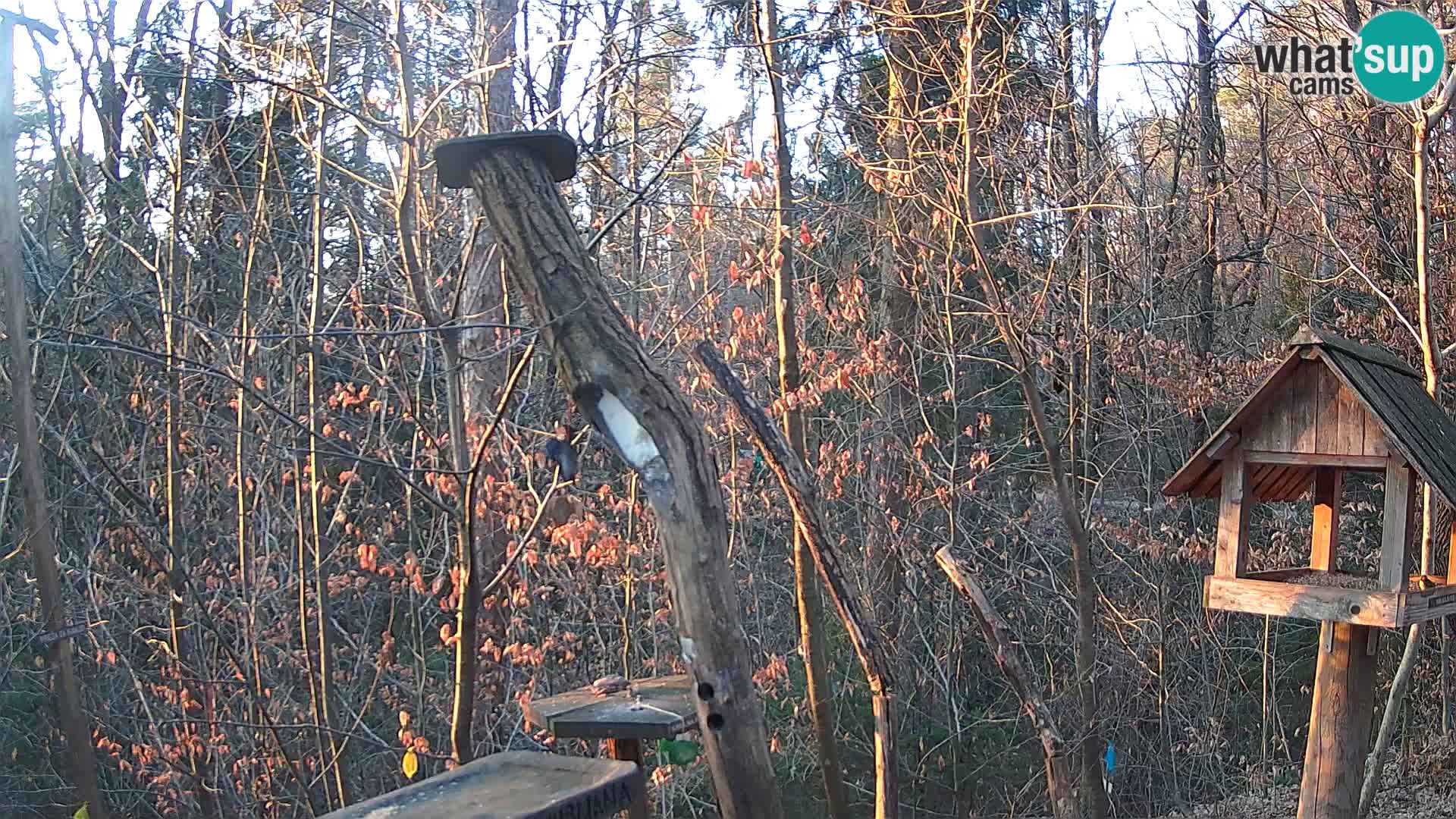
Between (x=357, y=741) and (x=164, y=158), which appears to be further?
(x=357, y=741)

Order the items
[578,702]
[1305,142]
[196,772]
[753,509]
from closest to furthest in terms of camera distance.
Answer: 1. [578,702]
2. [196,772]
3. [753,509]
4. [1305,142]

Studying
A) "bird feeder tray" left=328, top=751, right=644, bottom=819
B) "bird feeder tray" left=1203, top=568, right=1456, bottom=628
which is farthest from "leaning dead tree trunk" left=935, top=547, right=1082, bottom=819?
"bird feeder tray" left=328, top=751, right=644, bottom=819

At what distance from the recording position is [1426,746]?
8.77m

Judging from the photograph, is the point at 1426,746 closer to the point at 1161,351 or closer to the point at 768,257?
the point at 1161,351

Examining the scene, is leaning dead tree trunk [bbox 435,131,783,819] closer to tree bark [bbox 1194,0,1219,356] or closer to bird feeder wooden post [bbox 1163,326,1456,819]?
bird feeder wooden post [bbox 1163,326,1456,819]

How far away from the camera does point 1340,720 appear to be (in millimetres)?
4410

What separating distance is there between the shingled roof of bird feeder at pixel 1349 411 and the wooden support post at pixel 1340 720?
2.10 feet

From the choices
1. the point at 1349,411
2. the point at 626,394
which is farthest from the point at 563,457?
the point at 1349,411

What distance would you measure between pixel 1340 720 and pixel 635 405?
114 inches

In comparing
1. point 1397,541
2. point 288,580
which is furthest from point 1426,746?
point 288,580

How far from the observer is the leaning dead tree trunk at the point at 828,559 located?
5066 mm

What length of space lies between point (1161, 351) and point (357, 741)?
244 inches

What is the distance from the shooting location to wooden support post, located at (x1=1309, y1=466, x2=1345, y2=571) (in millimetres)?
4457

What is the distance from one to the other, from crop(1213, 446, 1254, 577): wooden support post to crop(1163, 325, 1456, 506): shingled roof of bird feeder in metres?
0.07
